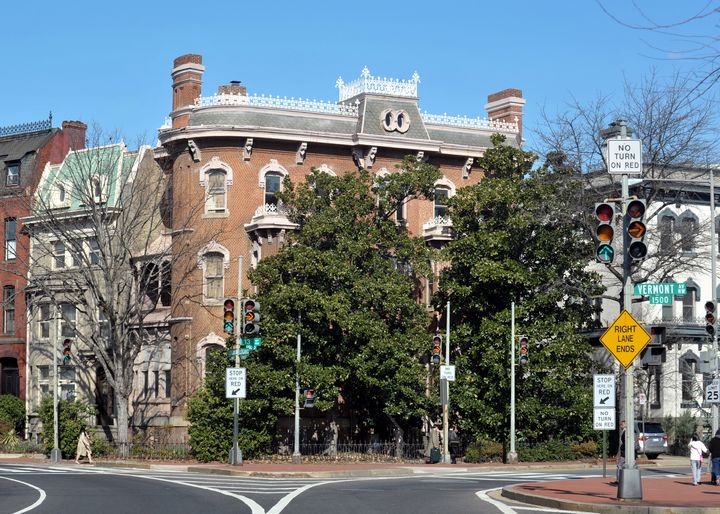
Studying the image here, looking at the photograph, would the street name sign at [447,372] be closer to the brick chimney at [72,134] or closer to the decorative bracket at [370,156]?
the decorative bracket at [370,156]

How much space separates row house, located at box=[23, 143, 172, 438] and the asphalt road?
14974mm

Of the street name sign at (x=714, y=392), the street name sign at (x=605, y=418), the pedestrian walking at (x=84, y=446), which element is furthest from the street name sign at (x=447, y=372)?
the street name sign at (x=605, y=418)

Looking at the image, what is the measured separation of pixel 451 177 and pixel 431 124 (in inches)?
109

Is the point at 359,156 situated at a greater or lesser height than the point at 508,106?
lesser

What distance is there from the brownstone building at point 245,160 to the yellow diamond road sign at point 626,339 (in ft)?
99.1

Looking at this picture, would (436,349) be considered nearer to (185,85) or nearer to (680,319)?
(185,85)

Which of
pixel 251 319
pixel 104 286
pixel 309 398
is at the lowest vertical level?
pixel 309 398

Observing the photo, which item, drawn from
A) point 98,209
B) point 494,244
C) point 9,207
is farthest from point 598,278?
point 9,207

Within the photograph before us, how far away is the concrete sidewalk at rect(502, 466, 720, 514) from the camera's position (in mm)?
21750

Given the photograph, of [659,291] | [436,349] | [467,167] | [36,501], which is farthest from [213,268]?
[659,291]

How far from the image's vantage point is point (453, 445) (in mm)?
50750

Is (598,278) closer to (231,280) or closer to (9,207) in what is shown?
(231,280)

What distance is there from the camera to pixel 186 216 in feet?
183

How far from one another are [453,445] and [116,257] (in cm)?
1644
